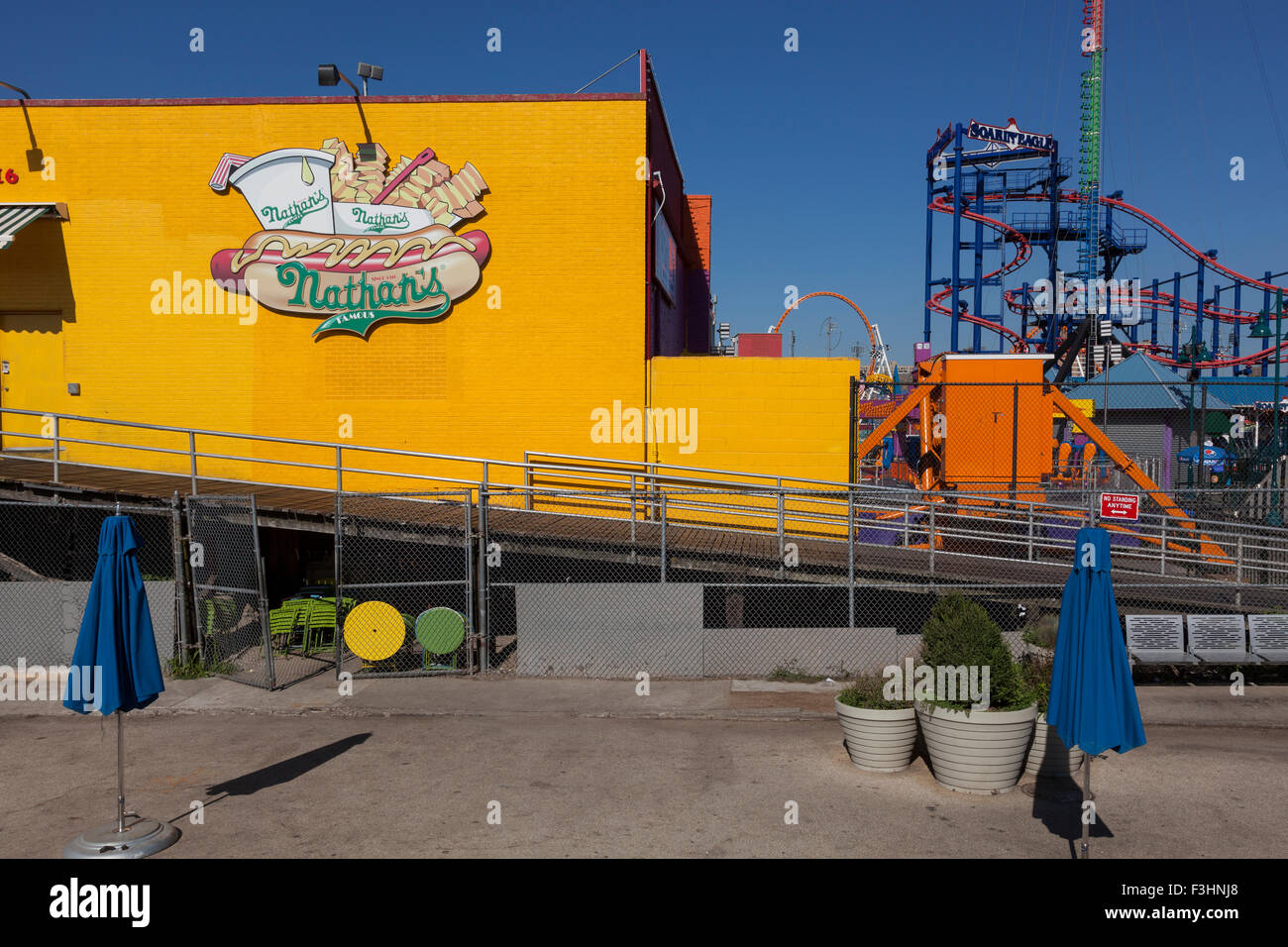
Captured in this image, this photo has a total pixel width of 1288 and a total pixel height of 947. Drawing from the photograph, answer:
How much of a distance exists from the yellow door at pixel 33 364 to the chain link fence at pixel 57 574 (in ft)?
8.77

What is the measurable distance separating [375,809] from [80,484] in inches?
339

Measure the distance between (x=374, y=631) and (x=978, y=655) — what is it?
7.27m

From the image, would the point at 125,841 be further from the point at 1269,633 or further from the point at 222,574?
→ the point at 1269,633

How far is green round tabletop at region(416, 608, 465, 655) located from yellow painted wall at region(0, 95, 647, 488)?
4764 mm

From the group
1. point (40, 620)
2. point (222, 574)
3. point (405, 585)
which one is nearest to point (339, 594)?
point (405, 585)

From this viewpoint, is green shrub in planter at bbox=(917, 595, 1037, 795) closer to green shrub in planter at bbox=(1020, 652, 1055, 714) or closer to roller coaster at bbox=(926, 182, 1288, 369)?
green shrub in planter at bbox=(1020, 652, 1055, 714)

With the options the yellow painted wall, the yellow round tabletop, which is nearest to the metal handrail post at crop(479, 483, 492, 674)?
the yellow round tabletop

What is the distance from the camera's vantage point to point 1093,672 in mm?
6094

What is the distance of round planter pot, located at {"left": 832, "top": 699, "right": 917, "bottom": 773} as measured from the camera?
8.34 meters

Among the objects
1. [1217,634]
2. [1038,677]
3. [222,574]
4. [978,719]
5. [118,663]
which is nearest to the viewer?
[118,663]

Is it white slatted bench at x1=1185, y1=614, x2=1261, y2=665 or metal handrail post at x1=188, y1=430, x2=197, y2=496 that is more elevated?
metal handrail post at x1=188, y1=430, x2=197, y2=496

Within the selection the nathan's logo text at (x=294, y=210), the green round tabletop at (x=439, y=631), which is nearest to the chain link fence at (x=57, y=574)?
the green round tabletop at (x=439, y=631)

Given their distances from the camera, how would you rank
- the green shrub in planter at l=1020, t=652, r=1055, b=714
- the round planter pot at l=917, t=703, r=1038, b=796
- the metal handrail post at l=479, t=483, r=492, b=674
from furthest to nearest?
the metal handrail post at l=479, t=483, r=492, b=674 < the green shrub in planter at l=1020, t=652, r=1055, b=714 < the round planter pot at l=917, t=703, r=1038, b=796
